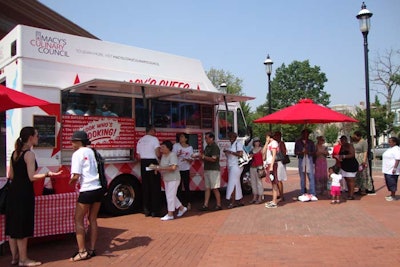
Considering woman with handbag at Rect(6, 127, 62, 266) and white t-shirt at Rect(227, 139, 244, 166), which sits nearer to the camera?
woman with handbag at Rect(6, 127, 62, 266)

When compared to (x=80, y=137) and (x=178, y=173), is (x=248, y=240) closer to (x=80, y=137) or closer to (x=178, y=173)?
(x=178, y=173)

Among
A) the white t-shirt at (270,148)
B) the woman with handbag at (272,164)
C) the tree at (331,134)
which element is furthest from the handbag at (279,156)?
the tree at (331,134)

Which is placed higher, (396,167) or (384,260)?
Answer: (396,167)

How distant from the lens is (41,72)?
6.94 m

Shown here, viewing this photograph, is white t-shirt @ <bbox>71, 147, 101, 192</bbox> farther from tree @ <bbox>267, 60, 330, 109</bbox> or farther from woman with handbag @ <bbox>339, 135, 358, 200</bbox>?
tree @ <bbox>267, 60, 330, 109</bbox>

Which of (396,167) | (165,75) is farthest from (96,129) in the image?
(396,167)

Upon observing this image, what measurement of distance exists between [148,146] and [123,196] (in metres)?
1.28

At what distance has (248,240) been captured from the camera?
19.5ft

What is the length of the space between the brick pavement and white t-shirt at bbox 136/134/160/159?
1251 millimetres

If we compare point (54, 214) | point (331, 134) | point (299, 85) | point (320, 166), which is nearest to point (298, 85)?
point (299, 85)

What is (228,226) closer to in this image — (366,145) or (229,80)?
(366,145)

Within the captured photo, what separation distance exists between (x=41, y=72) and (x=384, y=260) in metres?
6.17

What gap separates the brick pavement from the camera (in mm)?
5031

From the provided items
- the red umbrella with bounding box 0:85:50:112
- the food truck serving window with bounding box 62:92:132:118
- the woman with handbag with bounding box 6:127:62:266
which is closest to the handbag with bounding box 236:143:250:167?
the food truck serving window with bounding box 62:92:132:118
